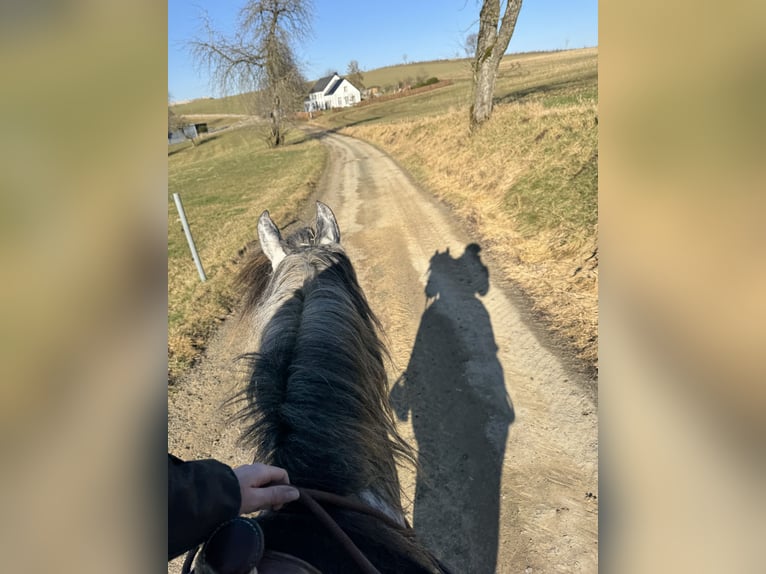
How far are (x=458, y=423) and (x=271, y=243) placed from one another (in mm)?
2067

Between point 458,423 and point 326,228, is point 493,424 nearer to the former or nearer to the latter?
point 458,423

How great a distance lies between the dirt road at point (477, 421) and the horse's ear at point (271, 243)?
1.07m

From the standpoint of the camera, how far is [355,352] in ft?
6.00

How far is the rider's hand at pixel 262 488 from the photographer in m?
1.14

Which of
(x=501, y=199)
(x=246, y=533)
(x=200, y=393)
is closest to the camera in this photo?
(x=246, y=533)

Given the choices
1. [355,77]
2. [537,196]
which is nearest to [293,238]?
[537,196]

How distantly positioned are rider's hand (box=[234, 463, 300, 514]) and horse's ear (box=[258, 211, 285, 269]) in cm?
145

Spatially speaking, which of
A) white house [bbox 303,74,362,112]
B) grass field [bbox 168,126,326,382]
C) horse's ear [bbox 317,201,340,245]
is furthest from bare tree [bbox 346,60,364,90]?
horse's ear [bbox 317,201,340,245]
